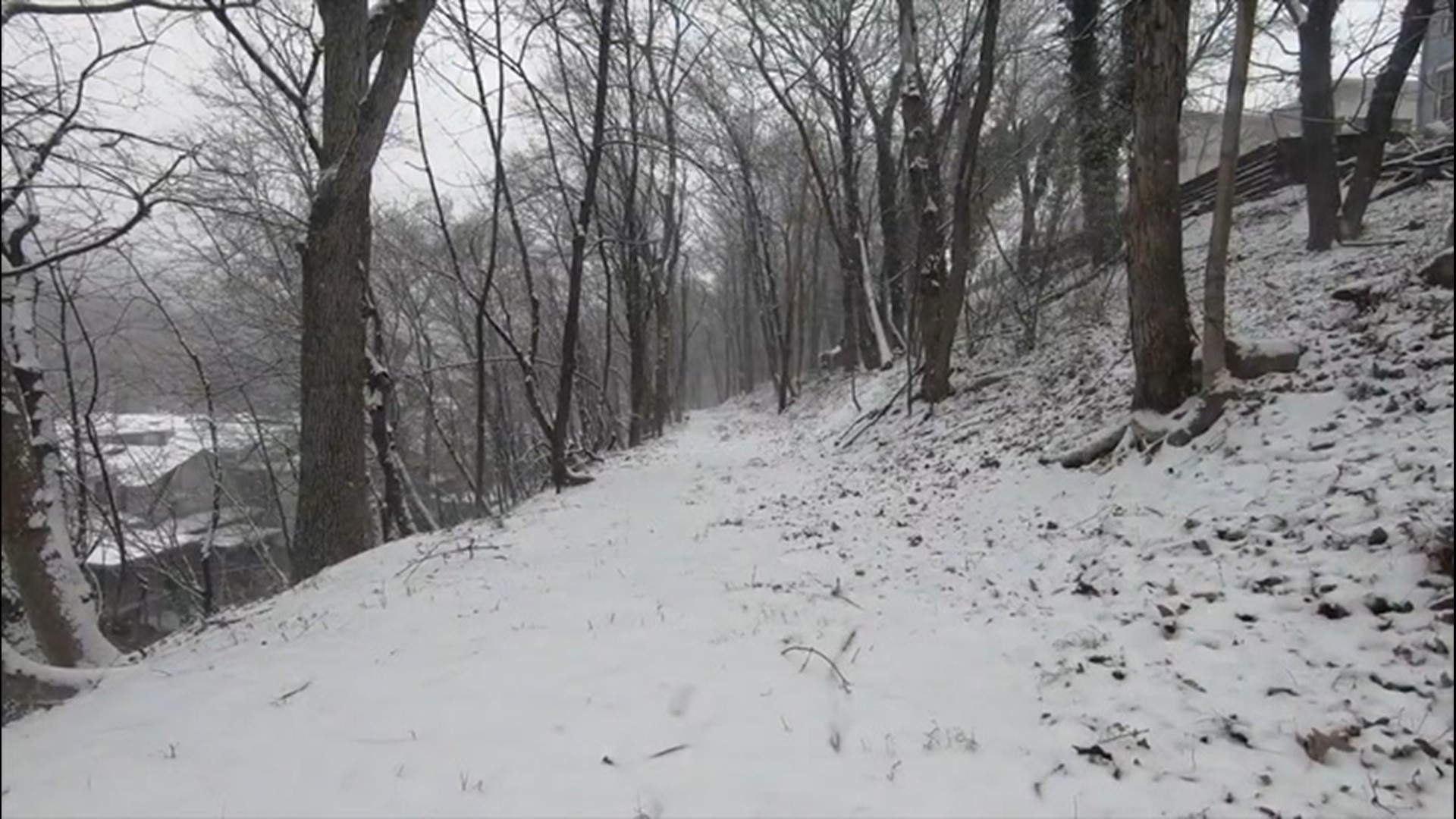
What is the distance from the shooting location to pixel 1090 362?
8.89 meters

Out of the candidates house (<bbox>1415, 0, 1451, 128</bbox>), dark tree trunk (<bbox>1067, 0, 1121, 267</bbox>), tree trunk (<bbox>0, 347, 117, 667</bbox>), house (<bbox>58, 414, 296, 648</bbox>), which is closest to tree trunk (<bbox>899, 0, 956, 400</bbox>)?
dark tree trunk (<bbox>1067, 0, 1121, 267</bbox>)

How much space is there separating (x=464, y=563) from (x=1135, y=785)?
18.2 ft

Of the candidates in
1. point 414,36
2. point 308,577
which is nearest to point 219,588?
point 308,577

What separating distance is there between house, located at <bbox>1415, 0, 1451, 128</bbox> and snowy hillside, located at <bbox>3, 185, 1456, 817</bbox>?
3369mm

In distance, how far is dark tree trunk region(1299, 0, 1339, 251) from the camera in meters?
8.83

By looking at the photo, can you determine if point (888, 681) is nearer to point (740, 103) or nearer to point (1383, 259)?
point (1383, 259)

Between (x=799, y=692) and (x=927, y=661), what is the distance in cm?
81

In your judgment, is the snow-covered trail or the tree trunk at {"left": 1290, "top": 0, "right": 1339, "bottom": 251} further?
the tree trunk at {"left": 1290, "top": 0, "right": 1339, "bottom": 251}

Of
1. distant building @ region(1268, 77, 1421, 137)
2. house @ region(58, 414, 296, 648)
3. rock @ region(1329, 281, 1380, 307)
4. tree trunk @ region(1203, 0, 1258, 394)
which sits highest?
distant building @ region(1268, 77, 1421, 137)

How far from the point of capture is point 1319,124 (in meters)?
8.84

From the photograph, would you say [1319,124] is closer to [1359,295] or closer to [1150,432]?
[1359,295]

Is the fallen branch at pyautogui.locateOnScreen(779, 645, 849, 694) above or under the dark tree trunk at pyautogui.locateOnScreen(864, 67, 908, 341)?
under

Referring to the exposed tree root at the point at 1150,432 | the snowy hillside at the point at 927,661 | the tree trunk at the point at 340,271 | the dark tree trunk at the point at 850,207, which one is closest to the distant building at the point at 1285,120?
the exposed tree root at the point at 1150,432

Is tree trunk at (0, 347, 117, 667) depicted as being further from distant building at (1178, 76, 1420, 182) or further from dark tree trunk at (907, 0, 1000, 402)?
dark tree trunk at (907, 0, 1000, 402)
